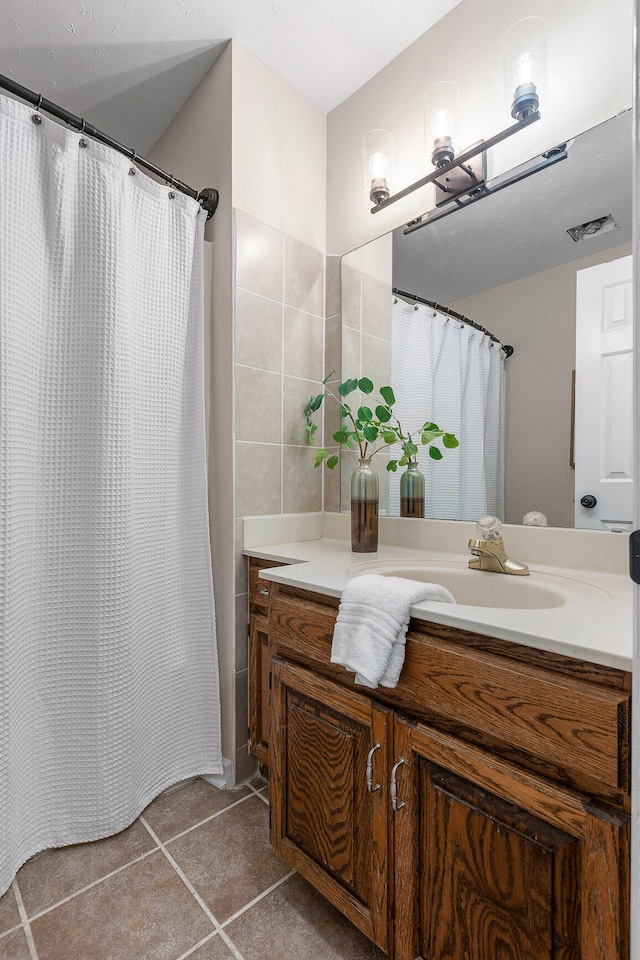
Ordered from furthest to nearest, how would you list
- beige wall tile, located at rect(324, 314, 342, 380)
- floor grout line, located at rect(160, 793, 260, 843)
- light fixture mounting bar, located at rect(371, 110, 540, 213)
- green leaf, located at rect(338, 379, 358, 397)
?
beige wall tile, located at rect(324, 314, 342, 380) < green leaf, located at rect(338, 379, 358, 397) < floor grout line, located at rect(160, 793, 260, 843) < light fixture mounting bar, located at rect(371, 110, 540, 213)

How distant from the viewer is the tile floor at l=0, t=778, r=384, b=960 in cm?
101

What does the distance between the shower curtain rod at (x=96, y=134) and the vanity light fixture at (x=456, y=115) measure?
0.55 meters

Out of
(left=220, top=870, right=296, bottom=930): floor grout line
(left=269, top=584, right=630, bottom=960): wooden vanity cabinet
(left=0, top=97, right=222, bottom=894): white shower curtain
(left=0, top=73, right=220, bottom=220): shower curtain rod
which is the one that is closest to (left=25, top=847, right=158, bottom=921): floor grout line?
(left=0, top=97, right=222, bottom=894): white shower curtain

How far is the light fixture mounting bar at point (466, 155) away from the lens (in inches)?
48.1

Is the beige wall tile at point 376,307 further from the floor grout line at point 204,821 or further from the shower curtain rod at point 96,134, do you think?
the floor grout line at point 204,821

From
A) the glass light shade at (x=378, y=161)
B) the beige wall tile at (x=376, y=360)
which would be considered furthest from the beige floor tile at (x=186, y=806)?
the glass light shade at (x=378, y=161)

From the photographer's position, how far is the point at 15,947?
3.30 feet

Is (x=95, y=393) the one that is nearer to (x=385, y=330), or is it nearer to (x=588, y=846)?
(x=385, y=330)

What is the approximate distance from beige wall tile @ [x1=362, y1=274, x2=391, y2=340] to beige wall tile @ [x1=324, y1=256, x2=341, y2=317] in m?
0.12

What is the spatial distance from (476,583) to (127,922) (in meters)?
1.12

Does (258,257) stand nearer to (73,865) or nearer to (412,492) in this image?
(412,492)

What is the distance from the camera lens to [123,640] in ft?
4.35

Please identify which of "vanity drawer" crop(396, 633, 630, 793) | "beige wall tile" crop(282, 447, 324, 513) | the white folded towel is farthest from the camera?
"beige wall tile" crop(282, 447, 324, 513)

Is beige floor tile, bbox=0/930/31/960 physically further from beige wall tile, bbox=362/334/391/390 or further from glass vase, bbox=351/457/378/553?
beige wall tile, bbox=362/334/391/390
